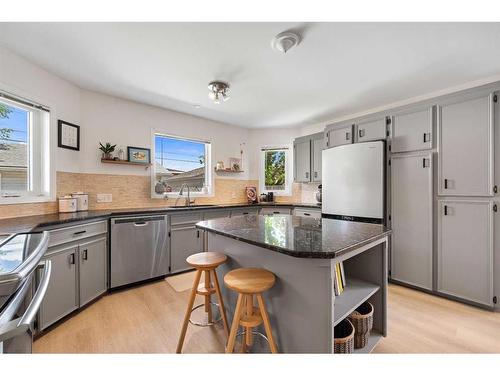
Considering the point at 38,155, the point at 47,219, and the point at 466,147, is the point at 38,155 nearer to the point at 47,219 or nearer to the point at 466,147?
the point at 47,219

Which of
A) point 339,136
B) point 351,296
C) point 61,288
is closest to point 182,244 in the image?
point 61,288

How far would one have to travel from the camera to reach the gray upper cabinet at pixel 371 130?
2840 millimetres

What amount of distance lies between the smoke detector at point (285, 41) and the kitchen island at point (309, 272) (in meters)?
1.44

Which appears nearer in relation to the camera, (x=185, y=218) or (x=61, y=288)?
(x=61, y=288)

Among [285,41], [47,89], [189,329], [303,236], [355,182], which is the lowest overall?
[189,329]

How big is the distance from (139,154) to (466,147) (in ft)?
12.9

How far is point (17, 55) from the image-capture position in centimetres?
203

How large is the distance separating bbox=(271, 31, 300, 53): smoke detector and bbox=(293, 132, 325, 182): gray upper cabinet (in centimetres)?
211

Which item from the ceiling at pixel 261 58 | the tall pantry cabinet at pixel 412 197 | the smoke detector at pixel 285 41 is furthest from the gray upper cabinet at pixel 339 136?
the smoke detector at pixel 285 41

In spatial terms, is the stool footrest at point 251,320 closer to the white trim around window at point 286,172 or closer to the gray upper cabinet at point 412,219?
the gray upper cabinet at point 412,219

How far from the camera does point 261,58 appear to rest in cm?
204

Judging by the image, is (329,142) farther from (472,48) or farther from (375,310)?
(375,310)

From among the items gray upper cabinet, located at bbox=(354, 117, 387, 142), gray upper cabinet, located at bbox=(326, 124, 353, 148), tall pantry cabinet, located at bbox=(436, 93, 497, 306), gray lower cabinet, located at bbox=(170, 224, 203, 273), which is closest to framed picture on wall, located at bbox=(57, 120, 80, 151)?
gray lower cabinet, located at bbox=(170, 224, 203, 273)
